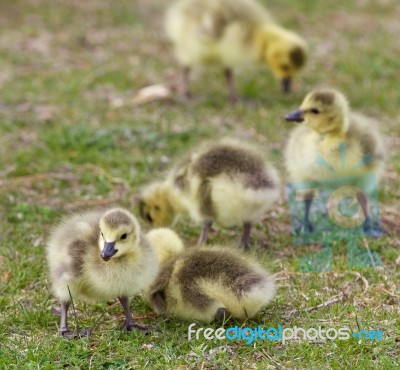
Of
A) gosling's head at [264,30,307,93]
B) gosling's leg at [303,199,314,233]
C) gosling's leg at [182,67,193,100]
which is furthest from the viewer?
gosling's leg at [182,67,193,100]

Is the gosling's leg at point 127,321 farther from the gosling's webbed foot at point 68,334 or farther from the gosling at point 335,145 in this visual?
the gosling at point 335,145

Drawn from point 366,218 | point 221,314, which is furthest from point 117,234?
point 366,218

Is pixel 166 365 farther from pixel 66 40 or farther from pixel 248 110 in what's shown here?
pixel 66 40

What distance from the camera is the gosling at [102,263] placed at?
10.4 ft

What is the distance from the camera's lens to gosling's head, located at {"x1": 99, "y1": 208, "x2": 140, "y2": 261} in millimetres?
3121

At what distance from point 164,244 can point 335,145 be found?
1124 millimetres

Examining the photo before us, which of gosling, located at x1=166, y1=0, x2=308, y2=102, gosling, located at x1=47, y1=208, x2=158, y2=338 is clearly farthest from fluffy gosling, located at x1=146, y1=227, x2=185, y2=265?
gosling, located at x1=166, y1=0, x2=308, y2=102

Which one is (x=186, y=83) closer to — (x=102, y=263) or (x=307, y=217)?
(x=307, y=217)

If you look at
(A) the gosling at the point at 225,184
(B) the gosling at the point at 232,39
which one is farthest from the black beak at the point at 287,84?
(A) the gosling at the point at 225,184

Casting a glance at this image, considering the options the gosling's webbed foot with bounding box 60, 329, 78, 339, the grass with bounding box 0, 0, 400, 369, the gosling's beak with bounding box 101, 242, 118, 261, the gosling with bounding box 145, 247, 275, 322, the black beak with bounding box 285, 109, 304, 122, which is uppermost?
the black beak with bounding box 285, 109, 304, 122

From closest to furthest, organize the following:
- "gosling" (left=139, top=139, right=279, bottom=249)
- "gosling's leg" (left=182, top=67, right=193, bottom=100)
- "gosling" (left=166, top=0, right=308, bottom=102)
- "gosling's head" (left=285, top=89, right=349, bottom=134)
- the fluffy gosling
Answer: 1. the fluffy gosling
2. "gosling" (left=139, top=139, right=279, bottom=249)
3. "gosling's head" (left=285, top=89, right=349, bottom=134)
4. "gosling" (left=166, top=0, right=308, bottom=102)
5. "gosling's leg" (left=182, top=67, right=193, bottom=100)

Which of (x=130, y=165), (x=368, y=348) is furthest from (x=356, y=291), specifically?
(x=130, y=165)

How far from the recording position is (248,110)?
627cm

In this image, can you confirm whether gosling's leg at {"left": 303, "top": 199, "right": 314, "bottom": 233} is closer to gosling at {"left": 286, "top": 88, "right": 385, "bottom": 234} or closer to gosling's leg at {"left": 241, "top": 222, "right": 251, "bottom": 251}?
gosling at {"left": 286, "top": 88, "right": 385, "bottom": 234}
